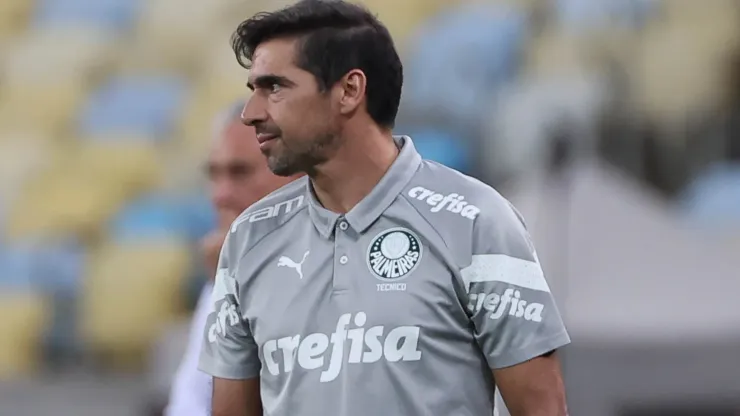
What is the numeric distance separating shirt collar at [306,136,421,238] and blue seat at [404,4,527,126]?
65.6 inches

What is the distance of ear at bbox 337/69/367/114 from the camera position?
3.61 ft

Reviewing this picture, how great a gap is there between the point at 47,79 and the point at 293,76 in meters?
2.98

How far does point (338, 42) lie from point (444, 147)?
164 centimetres

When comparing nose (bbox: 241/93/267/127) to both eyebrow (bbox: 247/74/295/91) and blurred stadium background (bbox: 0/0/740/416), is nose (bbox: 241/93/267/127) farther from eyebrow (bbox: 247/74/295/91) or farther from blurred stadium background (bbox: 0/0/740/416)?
blurred stadium background (bbox: 0/0/740/416)

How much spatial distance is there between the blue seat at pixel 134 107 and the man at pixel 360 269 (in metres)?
2.42

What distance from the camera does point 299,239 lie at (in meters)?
1.13

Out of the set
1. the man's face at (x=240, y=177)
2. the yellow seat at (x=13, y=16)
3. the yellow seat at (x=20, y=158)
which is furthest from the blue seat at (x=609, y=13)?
the yellow seat at (x=13, y=16)

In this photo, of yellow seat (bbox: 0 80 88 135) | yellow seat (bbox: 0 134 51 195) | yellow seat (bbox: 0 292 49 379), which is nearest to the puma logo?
yellow seat (bbox: 0 292 49 379)

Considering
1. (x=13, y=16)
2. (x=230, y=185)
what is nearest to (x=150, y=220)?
(x=13, y=16)

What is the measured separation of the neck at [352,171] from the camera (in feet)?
3.67

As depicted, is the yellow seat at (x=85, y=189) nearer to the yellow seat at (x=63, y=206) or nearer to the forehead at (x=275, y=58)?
the yellow seat at (x=63, y=206)

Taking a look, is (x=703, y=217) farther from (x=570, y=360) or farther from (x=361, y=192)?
(x=361, y=192)

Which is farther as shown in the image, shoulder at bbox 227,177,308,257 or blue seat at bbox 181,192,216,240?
blue seat at bbox 181,192,216,240

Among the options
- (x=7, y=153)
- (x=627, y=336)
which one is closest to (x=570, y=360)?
(x=627, y=336)
